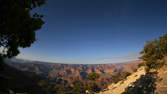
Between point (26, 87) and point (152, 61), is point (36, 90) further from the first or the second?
point (152, 61)

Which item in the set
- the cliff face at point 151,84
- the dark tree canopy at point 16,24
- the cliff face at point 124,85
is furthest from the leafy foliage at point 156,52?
the dark tree canopy at point 16,24

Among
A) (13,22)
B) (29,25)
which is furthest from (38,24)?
(13,22)

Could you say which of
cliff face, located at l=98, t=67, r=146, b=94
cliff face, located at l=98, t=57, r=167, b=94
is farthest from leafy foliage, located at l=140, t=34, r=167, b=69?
cliff face, located at l=98, t=67, r=146, b=94

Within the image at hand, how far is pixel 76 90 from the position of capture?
2657 inches

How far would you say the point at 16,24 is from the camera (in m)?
6.04

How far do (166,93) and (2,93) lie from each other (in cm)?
1963

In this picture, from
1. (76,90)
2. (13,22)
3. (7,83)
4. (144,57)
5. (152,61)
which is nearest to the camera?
(7,83)

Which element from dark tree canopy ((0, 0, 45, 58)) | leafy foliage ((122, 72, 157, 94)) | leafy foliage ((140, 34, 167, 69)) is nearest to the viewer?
dark tree canopy ((0, 0, 45, 58))

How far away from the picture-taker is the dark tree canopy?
5676 millimetres

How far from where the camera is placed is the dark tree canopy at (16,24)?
5.68 meters

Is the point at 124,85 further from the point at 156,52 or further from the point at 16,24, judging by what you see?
the point at 16,24

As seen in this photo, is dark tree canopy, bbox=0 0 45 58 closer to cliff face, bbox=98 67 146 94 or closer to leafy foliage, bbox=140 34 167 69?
cliff face, bbox=98 67 146 94

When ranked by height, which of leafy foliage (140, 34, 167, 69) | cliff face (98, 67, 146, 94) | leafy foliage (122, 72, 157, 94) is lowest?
cliff face (98, 67, 146, 94)

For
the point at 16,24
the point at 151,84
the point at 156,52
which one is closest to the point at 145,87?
the point at 151,84
